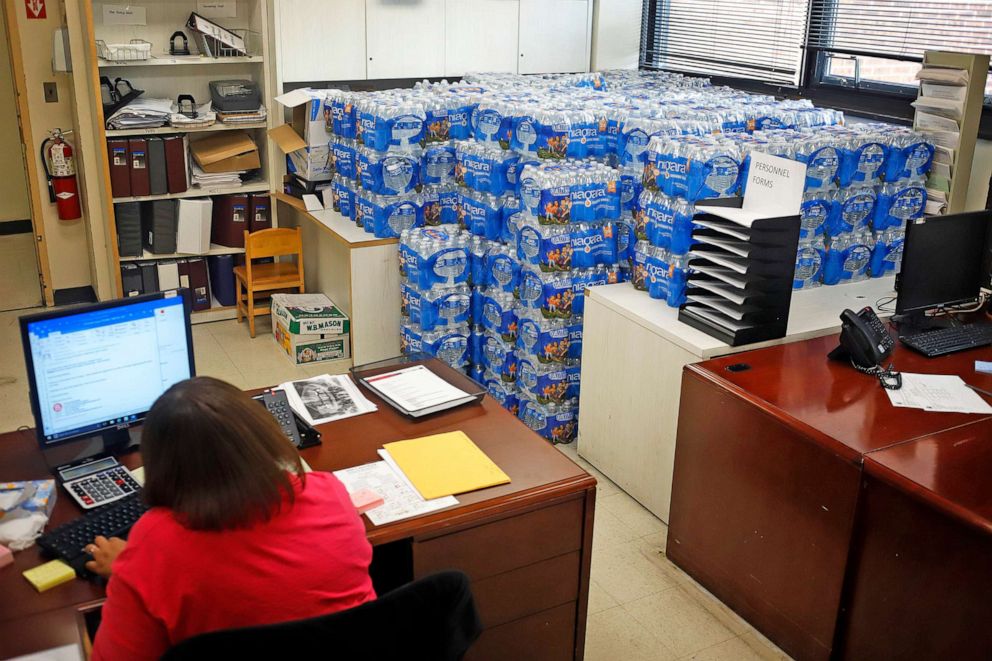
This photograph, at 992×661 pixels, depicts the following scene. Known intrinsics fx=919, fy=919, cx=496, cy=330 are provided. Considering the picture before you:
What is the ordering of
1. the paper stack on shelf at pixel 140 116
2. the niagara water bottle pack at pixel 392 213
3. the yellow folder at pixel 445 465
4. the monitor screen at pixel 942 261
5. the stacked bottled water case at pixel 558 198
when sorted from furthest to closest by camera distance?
the paper stack on shelf at pixel 140 116 → the niagara water bottle pack at pixel 392 213 → the stacked bottled water case at pixel 558 198 → the monitor screen at pixel 942 261 → the yellow folder at pixel 445 465

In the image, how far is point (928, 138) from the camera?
152 inches

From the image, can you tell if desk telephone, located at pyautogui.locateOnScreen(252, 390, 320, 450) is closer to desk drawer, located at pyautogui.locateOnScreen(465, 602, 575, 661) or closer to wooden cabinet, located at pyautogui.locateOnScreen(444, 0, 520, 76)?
desk drawer, located at pyautogui.locateOnScreen(465, 602, 575, 661)

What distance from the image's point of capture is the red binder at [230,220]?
5398 mm

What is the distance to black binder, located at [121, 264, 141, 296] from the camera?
5277mm

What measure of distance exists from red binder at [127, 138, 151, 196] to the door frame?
710mm

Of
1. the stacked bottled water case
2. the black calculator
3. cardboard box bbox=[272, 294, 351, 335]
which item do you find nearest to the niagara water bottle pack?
the stacked bottled water case

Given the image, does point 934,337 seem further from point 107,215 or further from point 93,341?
point 107,215

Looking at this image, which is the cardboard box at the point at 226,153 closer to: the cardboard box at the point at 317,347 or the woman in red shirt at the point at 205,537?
the cardboard box at the point at 317,347

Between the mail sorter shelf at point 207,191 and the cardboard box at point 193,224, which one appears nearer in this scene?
the mail sorter shelf at point 207,191

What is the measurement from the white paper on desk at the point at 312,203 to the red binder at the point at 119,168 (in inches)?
38.6

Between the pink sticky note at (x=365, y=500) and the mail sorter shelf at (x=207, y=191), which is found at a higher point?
the mail sorter shelf at (x=207, y=191)

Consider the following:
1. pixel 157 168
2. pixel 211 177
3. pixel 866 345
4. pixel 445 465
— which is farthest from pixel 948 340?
pixel 157 168

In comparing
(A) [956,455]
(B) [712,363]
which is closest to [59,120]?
(B) [712,363]

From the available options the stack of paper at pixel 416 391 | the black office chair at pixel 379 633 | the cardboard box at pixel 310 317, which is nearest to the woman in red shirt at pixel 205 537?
the black office chair at pixel 379 633
